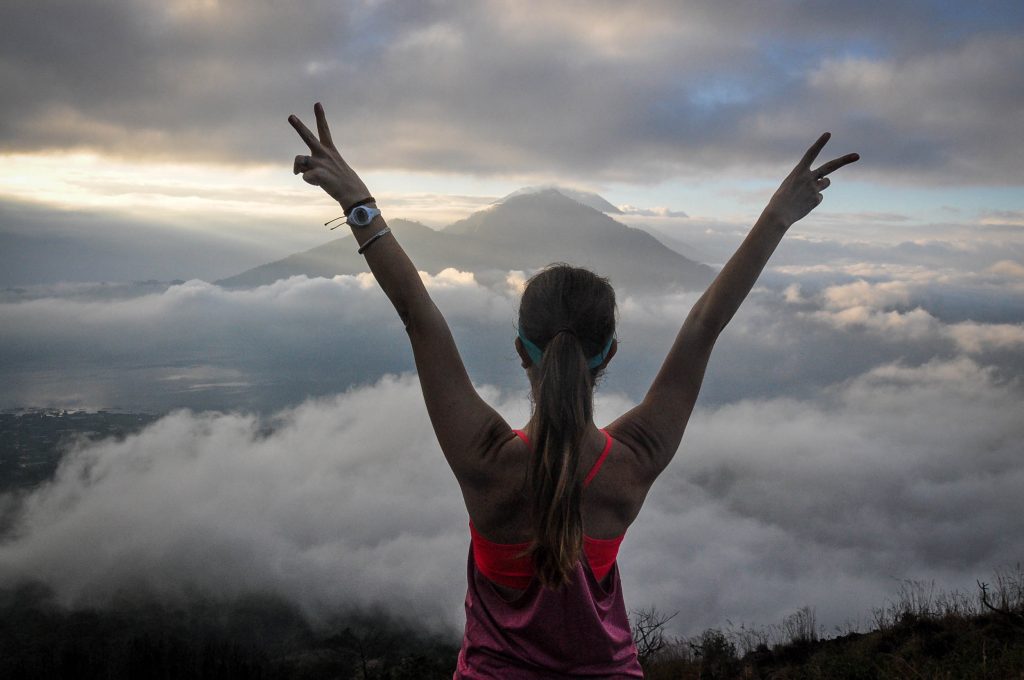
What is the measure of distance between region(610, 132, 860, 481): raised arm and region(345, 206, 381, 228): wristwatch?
3.31ft

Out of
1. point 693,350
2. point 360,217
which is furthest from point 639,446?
point 360,217

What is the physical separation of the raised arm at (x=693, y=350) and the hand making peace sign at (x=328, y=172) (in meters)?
1.11

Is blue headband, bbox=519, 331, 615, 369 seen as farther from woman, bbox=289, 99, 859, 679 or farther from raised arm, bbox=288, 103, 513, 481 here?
raised arm, bbox=288, 103, 513, 481

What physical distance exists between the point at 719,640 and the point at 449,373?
143 feet

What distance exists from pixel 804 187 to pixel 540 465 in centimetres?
161

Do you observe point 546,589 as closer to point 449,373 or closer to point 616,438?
point 616,438

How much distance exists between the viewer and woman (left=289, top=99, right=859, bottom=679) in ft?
6.52

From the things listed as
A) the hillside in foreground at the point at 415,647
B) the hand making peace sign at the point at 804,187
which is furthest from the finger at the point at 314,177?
the hillside in foreground at the point at 415,647

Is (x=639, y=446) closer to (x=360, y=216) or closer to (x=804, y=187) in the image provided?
(x=360, y=216)

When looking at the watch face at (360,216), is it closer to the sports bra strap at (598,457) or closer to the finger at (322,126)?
the finger at (322,126)

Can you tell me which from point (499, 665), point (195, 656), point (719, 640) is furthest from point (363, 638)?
point (499, 665)

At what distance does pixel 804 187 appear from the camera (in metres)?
2.73

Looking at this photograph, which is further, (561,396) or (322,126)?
(322,126)

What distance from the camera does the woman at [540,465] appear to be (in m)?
1.99
